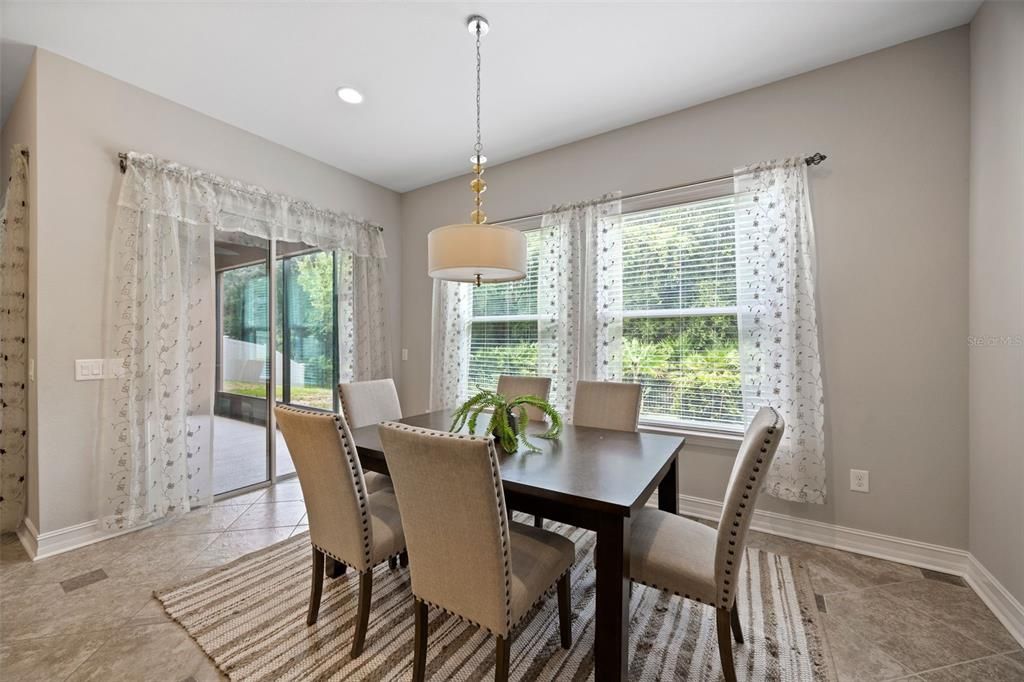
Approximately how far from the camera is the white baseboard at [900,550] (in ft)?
5.88

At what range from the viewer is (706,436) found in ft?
9.29

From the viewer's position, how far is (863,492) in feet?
7.80

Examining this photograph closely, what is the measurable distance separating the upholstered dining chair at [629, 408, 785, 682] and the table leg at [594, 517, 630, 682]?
9.0 inches

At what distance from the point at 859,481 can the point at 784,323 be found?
999 millimetres

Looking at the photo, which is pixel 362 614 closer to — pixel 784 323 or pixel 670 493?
pixel 670 493

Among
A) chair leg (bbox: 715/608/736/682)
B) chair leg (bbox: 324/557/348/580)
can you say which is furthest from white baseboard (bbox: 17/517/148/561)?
chair leg (bbox: 715/608/736/682)

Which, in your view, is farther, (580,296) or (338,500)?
(580,296)

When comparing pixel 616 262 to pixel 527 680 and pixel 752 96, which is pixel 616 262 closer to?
pixel 752 96

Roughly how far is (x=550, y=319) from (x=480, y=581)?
2384mm

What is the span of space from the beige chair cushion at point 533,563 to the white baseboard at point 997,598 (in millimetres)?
1889

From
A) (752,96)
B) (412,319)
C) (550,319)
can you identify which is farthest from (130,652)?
(752,96)

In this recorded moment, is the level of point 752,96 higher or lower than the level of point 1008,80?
higher

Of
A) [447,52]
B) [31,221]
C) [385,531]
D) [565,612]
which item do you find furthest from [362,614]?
[31,221]

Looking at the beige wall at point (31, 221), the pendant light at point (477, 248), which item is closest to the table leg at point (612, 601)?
the pendant light at point (477, 248)
